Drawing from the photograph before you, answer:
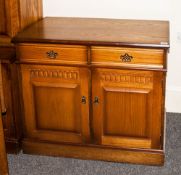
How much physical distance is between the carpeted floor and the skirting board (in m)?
0.56

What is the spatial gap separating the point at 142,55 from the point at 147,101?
0.30 m

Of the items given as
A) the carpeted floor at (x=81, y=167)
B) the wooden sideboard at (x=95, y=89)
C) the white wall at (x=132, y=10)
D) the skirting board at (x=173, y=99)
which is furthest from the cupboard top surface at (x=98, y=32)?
the carpeted floor at (x=81, y=167)

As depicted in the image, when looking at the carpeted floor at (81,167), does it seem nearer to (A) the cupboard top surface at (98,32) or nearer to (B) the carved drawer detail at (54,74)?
(B) the carved drawer detail at (54,74)

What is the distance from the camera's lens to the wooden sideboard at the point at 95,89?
102 inches

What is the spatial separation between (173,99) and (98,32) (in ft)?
3.36

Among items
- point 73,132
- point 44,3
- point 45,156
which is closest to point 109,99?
point 73,132

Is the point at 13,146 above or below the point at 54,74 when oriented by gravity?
below

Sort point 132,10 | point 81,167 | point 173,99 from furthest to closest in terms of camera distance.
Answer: point 173,99
point 132,10
point 81,167

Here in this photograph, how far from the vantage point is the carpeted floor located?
8.97 feet

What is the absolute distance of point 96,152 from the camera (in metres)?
2.85

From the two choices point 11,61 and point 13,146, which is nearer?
point 11,61

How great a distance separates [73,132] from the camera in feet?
9.32

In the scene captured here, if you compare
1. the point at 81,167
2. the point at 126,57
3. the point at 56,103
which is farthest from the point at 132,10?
the point at 81,167

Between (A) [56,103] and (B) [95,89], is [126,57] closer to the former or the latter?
(B) [95,89]
